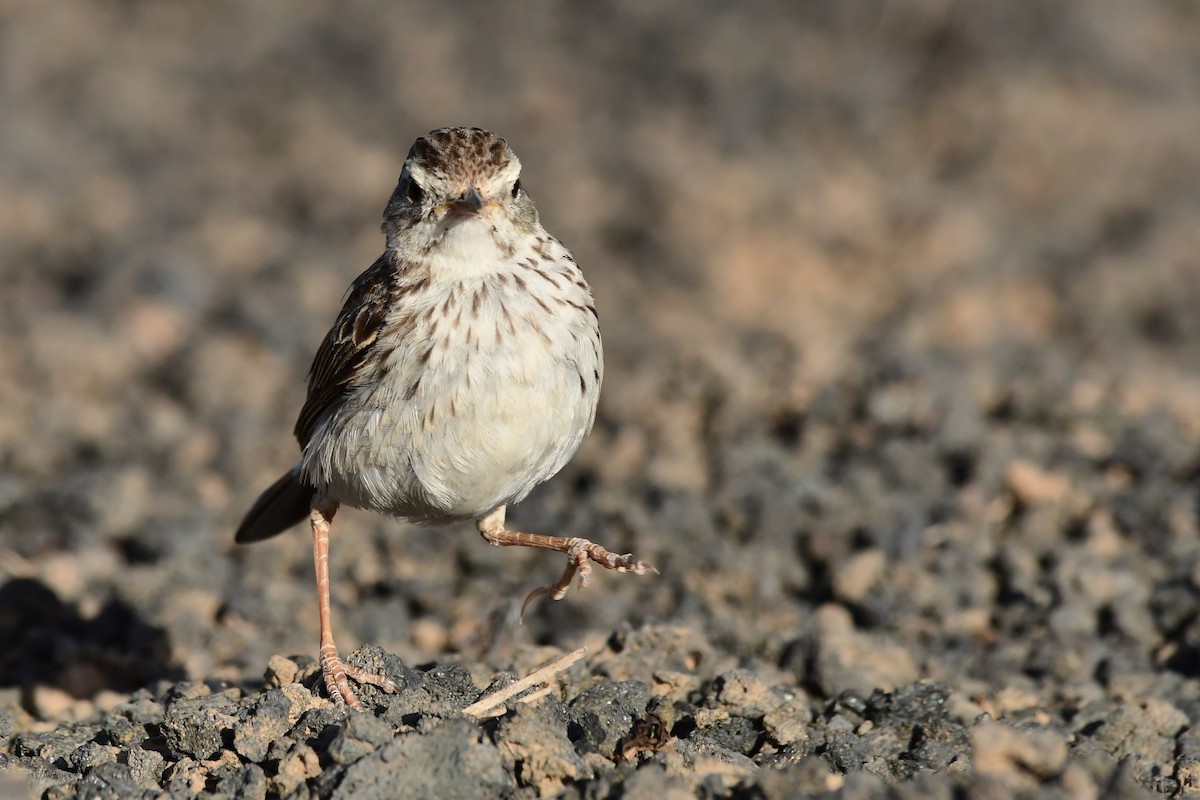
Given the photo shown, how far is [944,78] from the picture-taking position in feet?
54.1

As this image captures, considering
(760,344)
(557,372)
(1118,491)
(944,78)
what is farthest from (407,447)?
(944,78)

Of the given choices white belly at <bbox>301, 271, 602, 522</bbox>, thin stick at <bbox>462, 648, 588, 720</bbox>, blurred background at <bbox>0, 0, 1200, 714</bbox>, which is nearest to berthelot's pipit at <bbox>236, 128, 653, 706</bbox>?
white belly at <bbox>301, 271, 602, 522</bbox>

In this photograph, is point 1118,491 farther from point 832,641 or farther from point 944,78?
point 944,78

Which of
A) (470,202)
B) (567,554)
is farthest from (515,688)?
(470,202)

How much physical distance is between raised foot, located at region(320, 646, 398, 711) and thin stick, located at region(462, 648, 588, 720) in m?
0.43

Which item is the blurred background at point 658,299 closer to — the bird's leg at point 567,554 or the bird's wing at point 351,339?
the bird's leg at point 567,554

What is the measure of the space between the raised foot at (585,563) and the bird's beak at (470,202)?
1.50 m

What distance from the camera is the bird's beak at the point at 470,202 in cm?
625

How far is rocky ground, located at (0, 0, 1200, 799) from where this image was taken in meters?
5.90

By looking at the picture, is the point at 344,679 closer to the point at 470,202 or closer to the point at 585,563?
the point at 585,563

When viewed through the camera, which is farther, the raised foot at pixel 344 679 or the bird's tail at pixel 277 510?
the bird's tail at pixel 277 510

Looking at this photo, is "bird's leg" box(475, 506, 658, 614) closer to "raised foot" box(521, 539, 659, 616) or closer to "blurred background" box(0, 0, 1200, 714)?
"raised foot" box(521, 539, 659, 616)

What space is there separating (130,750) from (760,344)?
7.10 metres

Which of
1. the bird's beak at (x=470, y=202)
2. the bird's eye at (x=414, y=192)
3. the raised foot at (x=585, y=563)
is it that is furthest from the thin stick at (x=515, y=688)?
the bird's eye at (x=414, y=192)
